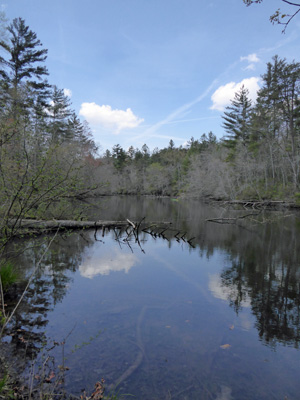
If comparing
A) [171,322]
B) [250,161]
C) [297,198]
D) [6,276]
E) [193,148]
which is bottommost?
[171,322]

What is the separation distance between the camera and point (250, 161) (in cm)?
4184

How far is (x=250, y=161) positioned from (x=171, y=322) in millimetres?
40716

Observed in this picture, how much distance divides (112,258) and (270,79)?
1275 inches

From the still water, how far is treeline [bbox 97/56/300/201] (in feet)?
30.4

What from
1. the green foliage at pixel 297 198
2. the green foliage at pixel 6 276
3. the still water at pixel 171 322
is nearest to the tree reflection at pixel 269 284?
the still water at pixel 171 322

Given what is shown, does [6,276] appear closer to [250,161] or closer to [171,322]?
[171,322]

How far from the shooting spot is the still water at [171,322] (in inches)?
146

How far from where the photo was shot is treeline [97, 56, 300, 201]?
95.9ft

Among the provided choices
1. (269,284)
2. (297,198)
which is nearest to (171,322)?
(269,284)

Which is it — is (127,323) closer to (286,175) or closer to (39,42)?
(39,42)

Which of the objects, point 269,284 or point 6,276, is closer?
point 6,276

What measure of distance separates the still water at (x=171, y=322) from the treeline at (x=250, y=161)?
30.4ft

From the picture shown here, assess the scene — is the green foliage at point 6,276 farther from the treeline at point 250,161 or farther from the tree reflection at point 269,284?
the treeline at point 250,161

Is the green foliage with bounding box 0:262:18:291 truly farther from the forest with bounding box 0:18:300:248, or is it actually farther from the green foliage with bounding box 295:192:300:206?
the green foliage with bounding box 295:192:300:206
